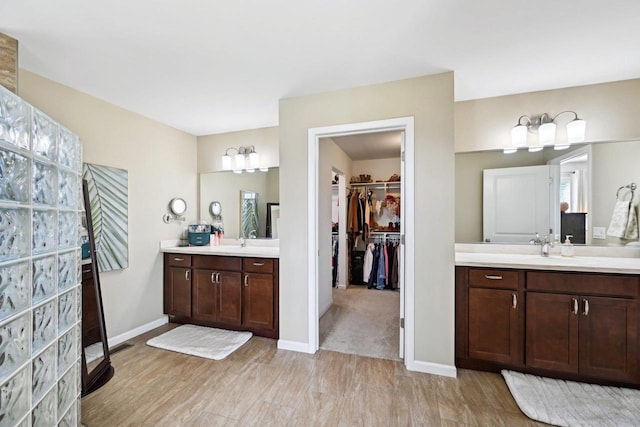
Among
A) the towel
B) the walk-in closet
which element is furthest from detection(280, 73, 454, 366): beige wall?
the towel

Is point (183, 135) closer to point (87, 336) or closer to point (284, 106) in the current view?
point (284, 106)

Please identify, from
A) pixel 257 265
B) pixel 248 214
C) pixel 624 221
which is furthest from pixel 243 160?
pixel 624 221

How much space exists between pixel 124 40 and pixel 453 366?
336 cm

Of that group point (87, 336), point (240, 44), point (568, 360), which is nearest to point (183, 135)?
point (240, 44)

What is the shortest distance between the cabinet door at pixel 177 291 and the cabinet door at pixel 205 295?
109mm

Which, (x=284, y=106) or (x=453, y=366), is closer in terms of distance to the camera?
(x=453, y=366)

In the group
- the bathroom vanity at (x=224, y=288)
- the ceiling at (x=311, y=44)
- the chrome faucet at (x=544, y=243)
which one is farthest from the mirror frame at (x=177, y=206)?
the chrome faucet at (x=544, y=243)

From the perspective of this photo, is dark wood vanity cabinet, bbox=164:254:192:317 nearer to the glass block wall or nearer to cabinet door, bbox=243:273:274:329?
cabinet door, bbox=243:273:274:329

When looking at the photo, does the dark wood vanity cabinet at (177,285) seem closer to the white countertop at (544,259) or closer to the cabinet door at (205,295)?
the cabinet door at (205,295)

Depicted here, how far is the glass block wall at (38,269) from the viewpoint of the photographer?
0.91 m

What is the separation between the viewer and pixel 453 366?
2158 mm

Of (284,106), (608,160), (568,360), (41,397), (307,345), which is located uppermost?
(284,106)

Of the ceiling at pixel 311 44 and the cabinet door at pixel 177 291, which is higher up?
the ceiling at pixel 311 44

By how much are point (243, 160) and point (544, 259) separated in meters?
3.36
